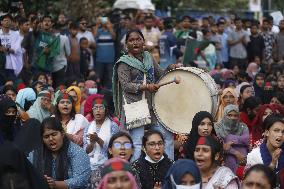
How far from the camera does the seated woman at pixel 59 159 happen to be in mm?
9133

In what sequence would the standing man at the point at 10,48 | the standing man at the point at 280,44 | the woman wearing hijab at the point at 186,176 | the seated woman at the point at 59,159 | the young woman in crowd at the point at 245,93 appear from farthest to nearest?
the standing man at the point at 280,44 → the standing man at the point at 10,48 → the young woman in crowd at the point at 245,93 → the seated woman at the point at 59,159 → the woman wearing hijab at the point at 186,176

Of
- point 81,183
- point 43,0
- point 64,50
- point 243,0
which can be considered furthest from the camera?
point 243,0

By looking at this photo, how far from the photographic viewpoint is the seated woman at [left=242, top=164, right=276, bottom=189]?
24.3 feet

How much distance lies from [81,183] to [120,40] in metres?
10.6

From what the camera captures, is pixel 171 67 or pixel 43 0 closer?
pixel 171 67

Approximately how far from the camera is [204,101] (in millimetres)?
11336

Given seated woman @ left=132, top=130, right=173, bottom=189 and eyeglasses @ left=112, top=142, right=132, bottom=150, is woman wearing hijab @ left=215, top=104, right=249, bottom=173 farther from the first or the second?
eyeglasses @ left=112, top=142, right=132, bottom=150

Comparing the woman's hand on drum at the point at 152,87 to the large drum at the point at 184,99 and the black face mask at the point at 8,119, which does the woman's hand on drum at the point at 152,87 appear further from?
the black face mask at the point at 8,119

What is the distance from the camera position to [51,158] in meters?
9.20

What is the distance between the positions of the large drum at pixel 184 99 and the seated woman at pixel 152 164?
1801 mm

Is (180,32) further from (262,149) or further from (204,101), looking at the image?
(262,149)

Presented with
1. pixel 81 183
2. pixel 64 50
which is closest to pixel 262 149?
pixel 81 183

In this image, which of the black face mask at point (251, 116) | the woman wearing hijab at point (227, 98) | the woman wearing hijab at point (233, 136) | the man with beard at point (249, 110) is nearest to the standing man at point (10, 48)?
the woman wearing hijab at point (227, 98)

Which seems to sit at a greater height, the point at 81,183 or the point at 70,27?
the point at 70,27
